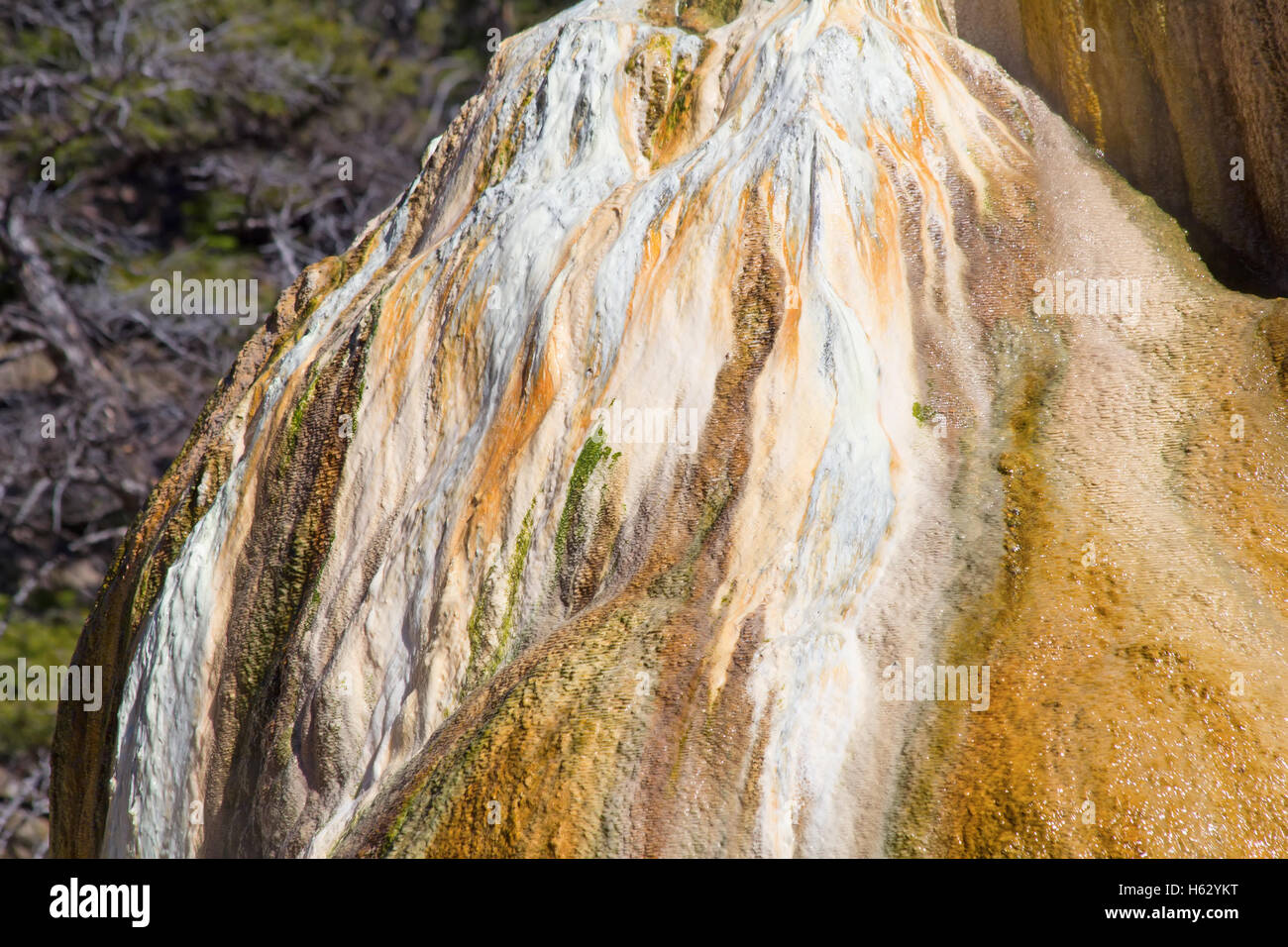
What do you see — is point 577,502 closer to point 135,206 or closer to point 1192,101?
point 1192,101

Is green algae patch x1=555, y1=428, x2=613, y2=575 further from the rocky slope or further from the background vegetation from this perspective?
the background vegetation

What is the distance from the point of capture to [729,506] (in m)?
3.91

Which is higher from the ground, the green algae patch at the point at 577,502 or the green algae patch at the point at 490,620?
the green algae patch at the point at 577,502

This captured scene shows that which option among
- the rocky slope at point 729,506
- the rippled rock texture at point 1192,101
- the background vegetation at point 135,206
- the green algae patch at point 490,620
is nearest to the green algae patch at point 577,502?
the rocky slope at point 729,506

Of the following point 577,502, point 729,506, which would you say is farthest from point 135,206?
point 729,506

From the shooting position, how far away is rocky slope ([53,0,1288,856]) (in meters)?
3.16

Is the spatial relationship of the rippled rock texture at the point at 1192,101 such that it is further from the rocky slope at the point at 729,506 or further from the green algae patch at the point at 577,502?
the green algae patch at the point at 577,502

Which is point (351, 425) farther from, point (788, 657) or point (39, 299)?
point (39, 299)

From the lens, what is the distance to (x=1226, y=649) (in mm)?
3141

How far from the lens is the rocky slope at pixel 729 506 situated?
3160 mm

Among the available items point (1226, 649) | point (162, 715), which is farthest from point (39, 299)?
point (1226, 649)

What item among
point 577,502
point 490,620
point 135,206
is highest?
point 135,206

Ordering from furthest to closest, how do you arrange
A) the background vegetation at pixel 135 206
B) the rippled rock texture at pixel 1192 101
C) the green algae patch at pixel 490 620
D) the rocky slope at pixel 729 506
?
the background vegetation at pixel 135 206 < the rippled rock texture at pixel 1192 101 < the green algae patch at pixel 490 620 < the rocky slope at pixel 729 506
